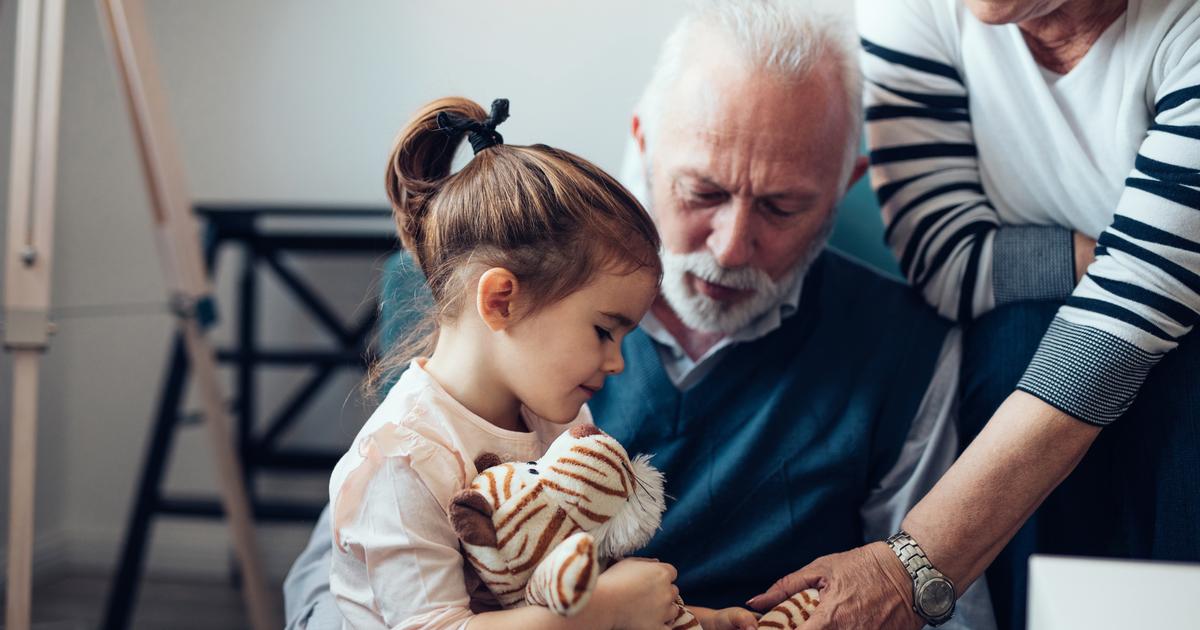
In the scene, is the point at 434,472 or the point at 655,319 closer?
the point at 434,472

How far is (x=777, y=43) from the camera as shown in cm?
126

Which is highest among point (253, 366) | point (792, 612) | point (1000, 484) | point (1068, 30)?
point (1068, 30)

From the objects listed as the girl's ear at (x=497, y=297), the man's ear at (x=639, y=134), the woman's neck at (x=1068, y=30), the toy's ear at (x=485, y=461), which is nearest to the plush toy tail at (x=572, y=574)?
the toy's ear at (x=485, y=461)

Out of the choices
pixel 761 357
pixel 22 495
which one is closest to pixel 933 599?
pixel 761 357

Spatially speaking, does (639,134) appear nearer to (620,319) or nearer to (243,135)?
(620,319)

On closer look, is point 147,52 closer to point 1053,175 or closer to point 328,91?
point 328,91

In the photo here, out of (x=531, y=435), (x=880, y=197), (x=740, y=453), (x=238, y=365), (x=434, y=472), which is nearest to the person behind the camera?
(x=434, y=472)

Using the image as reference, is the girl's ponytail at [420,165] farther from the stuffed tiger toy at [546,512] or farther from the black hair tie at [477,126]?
the stuffed tiger toy at [546,512]

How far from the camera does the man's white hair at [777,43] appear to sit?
4.10 feet

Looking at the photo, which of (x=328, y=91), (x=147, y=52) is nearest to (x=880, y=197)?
(x=147, y=52)

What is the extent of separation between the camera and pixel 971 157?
1312 millimetres

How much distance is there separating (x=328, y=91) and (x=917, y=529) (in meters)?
1.91

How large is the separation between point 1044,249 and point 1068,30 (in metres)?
0.27

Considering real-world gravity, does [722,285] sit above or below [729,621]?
above
